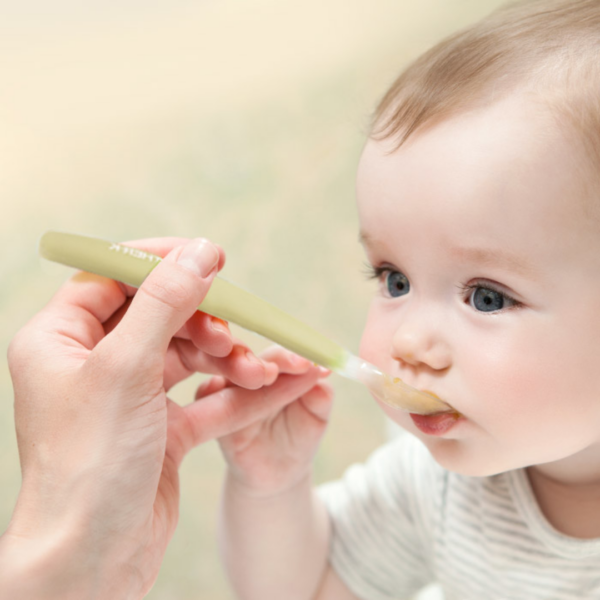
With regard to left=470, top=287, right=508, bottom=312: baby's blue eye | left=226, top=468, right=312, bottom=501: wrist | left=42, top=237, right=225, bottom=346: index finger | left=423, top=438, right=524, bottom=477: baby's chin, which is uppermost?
left=42, top=237, right=225, bottom=346: index finger

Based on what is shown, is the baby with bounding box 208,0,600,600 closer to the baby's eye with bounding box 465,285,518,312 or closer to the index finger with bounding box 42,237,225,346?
the baby's eye with bounding box 465,285,518,312

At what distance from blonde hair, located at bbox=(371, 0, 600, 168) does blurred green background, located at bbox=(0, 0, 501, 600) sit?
0.60 m

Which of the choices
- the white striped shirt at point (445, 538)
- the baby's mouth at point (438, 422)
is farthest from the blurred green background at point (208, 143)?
the baby's mouth at point (438, 422)

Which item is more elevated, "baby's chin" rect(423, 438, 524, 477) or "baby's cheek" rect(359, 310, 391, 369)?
"baby's cheek" rect(359, 310, 391, 369)

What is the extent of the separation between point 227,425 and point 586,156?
43 centimetres

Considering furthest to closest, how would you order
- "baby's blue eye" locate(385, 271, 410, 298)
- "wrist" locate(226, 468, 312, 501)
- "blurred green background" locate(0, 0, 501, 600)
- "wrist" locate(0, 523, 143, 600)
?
"blurred green background" locate(0, 0, 501, 600)
"wrist" locate(226, 468, 312, 501)
"baby's blue eye" locate(385, 271, 410, 298)
"wrist" locate(0, 523, 143, 600)

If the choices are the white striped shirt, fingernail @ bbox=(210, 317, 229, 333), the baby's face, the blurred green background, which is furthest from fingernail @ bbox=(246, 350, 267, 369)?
the blurred green background

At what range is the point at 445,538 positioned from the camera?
2.70 ft

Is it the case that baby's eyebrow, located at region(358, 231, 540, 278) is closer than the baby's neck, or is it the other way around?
baby's eyebrow, located at region(358, 231, 540, 278)

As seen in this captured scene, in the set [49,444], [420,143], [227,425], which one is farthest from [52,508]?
[420,143]

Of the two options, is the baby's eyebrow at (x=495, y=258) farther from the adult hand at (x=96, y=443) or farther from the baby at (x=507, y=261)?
the adult hand at (x=96, y=443)

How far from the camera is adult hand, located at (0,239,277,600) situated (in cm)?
56

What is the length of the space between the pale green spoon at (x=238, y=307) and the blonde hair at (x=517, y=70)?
0.58ft

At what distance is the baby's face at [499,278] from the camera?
562mm
